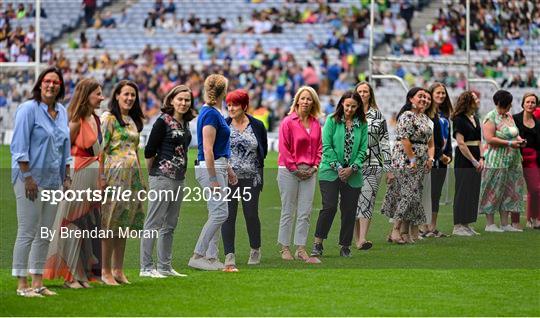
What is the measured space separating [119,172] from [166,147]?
28.4 inches

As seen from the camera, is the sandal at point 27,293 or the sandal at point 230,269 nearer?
the sandal at point 27,293

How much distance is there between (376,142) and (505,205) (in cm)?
349

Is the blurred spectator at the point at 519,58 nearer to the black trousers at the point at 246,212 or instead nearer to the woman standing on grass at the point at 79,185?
the black trousers at the point at 246,212

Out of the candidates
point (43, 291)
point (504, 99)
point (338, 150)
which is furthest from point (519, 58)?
point (43, 291)

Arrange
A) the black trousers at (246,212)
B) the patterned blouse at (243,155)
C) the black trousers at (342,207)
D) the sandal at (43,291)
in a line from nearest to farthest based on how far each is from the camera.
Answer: the sandal at (43,291)
the black trousers at (246,212)
the patterned blouse at (243,155)
the black trousers at (342,207)

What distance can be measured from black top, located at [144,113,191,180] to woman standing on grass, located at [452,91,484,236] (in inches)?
240

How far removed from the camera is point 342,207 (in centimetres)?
1505

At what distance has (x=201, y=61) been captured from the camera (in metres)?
45.5

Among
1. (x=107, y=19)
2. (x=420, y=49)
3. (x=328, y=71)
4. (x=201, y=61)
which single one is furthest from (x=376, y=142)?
(x=107, y=19)

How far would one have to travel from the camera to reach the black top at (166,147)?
41.8ft

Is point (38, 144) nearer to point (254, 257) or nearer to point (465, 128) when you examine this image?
point (254, 257)

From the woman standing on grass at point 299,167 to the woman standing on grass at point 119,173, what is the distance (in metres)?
2.51

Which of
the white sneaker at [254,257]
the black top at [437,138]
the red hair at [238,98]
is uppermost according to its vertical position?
the red hair at [238,98]

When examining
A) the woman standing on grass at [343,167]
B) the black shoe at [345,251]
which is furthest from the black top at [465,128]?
the black shoe at [345,251]
